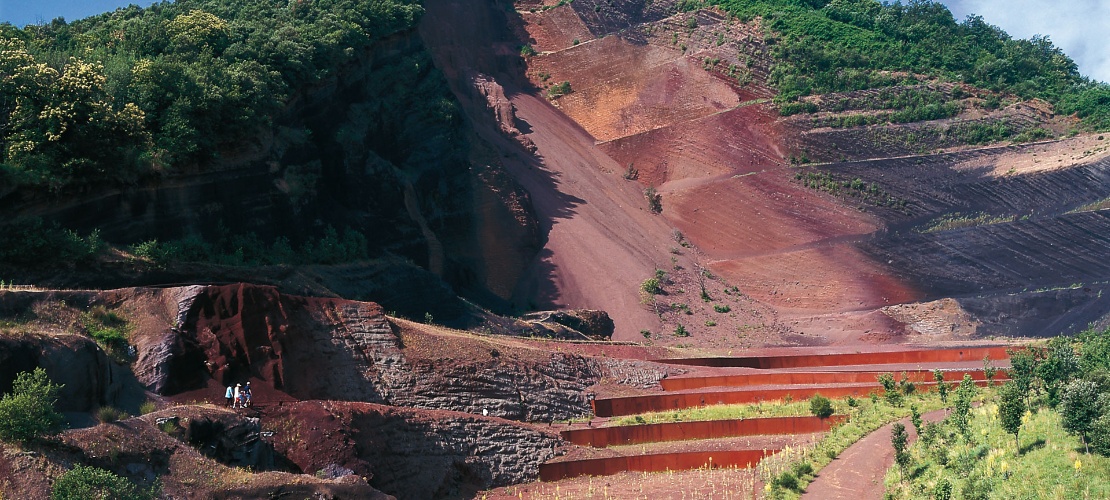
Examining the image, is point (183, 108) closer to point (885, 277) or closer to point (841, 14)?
point (885, 277)

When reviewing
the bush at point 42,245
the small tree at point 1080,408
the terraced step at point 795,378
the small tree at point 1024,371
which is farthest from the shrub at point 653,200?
the small tree at point 1080,408

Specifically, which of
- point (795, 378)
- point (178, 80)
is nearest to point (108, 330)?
point (178, 80)

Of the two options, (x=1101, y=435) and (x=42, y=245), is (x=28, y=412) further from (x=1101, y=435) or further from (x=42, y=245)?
(x=1101, y=435)

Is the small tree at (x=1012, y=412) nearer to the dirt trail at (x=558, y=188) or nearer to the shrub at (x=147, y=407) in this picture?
the shrub at (x=147, y=407)

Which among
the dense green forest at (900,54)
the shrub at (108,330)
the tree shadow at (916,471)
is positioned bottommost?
the tree shadow at (916,471)

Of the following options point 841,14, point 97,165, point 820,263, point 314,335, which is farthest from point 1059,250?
point 97,165

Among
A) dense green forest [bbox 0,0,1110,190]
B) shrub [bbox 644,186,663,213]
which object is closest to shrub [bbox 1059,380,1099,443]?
dense green forest [bbox 0,0,1110,190]

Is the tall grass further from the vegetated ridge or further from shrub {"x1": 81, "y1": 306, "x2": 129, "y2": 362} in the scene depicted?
shrub {"x1": 81, "y1": 306, "x2": 129, "y2": 362}
